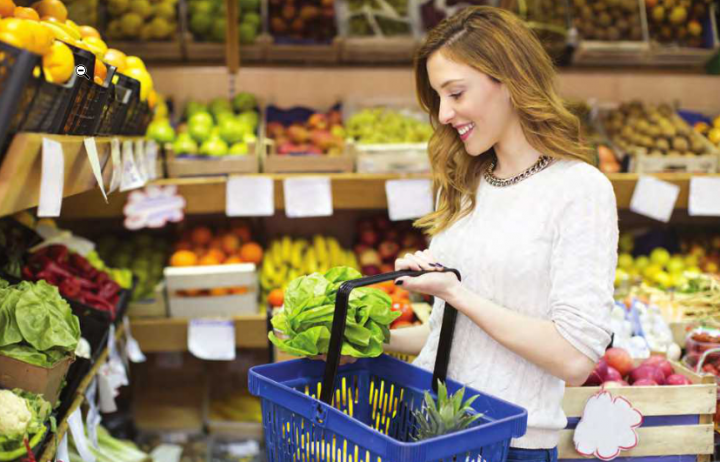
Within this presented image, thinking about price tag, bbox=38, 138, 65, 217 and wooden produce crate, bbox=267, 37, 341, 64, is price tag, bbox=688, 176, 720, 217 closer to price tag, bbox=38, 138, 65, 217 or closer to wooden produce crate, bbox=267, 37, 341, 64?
wooden produce crate, bbox=267, 37, 341, 64

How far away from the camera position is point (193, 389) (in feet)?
13.2

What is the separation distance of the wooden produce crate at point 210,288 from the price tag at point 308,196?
1.08ft

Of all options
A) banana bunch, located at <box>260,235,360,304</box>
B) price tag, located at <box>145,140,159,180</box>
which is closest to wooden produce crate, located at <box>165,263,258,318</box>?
banana bunch, located at <box>260,235,360,304</box>

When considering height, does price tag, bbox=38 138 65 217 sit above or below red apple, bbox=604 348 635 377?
above

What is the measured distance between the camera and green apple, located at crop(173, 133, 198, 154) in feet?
11.1

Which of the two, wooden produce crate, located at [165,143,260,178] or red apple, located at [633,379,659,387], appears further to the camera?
wooden produce crate, located at [165,143,260,178]

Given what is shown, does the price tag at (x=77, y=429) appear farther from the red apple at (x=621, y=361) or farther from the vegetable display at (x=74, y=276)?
the red apple at (x=621, y=361)

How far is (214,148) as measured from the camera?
3402 mm

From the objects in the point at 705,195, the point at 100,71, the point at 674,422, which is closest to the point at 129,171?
the point at 100,71

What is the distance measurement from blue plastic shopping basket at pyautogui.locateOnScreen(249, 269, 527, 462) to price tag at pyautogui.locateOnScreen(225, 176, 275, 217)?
168 centimetres

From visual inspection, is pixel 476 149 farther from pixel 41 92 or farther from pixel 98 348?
pixel 98 348

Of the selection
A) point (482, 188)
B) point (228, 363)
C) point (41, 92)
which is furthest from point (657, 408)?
point (228, 363)

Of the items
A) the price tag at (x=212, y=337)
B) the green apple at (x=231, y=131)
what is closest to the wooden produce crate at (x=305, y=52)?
the green apple at (x=231, y=131)

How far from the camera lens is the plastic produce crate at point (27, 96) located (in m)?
1.24
